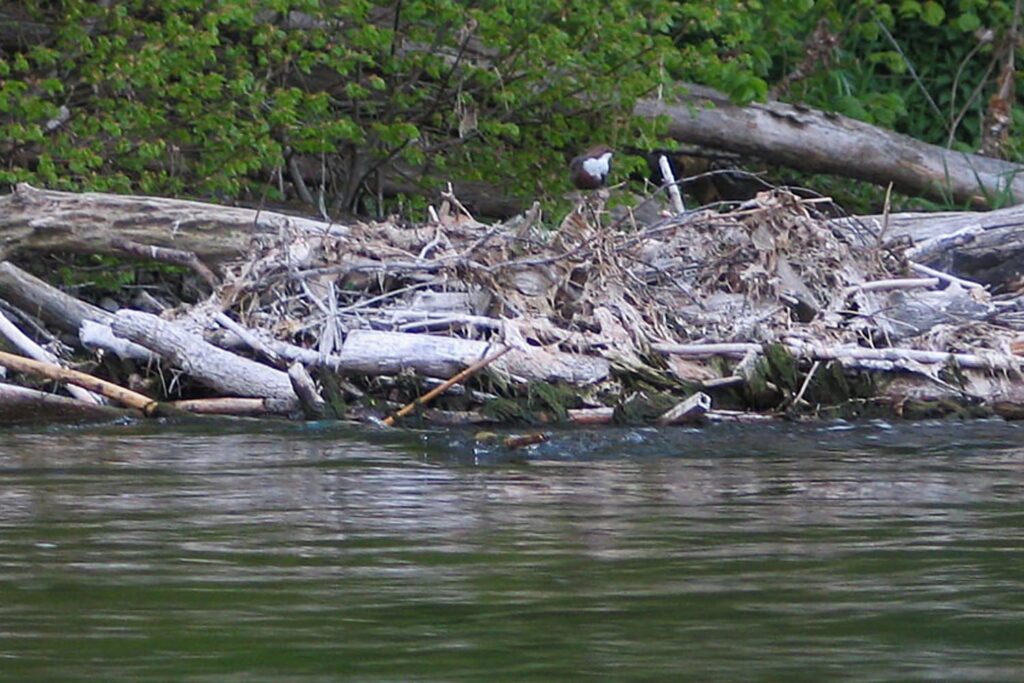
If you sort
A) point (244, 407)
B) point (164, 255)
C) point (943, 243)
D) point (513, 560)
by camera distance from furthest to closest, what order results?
point (943, 243), point (164, 255), point (244, 407), point (513, 560)

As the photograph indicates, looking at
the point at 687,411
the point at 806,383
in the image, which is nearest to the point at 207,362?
the point at 687,411

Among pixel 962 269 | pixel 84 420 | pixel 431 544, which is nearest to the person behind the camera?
pixel 431 544

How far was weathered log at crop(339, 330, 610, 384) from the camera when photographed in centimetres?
820

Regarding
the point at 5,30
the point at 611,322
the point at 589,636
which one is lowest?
the point at 589,636

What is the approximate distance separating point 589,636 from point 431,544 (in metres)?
1.16

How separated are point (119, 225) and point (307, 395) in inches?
80.3

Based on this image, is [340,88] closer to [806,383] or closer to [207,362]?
[207,362]

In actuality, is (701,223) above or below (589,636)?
above

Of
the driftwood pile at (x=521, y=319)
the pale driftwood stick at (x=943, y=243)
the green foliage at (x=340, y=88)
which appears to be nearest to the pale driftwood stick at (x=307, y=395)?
the driftwood pile at (x=521, y=319)

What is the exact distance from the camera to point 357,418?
26.2ft

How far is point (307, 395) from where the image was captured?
7914 millimetres

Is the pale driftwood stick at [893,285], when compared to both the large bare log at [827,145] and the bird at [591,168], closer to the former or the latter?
the bird at [591,168]

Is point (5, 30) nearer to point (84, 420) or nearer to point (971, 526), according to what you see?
point (84, 420)

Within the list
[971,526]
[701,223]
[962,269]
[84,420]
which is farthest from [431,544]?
[962,269]
